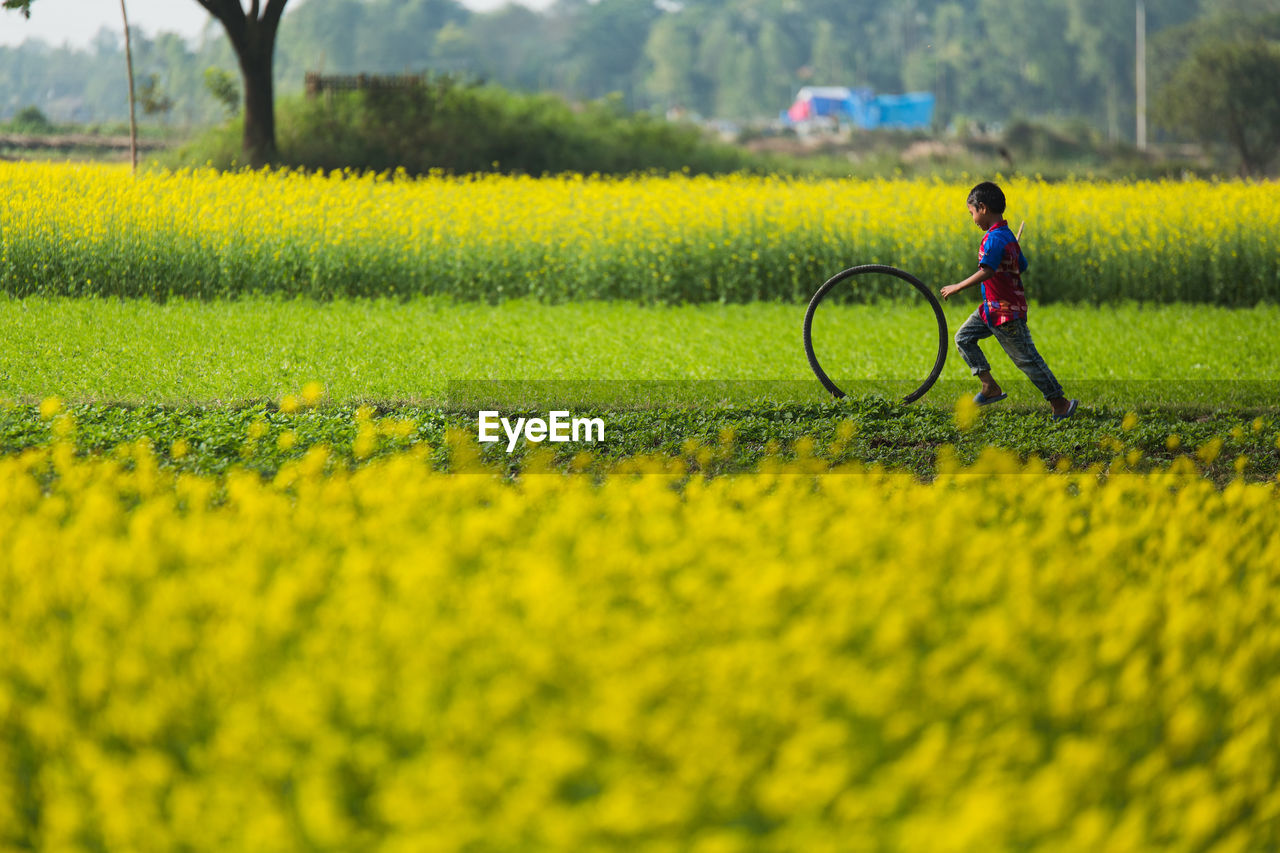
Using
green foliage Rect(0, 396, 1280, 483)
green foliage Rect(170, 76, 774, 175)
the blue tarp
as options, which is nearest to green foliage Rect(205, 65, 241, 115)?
green foliage Rect(170, 76, 774, 175)

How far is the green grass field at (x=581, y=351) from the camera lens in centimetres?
941

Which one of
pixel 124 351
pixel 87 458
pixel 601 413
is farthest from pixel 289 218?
pixel 87 458

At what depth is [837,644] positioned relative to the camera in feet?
11.1

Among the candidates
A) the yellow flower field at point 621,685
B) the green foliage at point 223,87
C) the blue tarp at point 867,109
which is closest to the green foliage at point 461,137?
the green foliage at point 223,87

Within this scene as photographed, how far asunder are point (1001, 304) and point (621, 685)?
246 inches

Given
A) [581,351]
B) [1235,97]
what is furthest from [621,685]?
[1235,97]

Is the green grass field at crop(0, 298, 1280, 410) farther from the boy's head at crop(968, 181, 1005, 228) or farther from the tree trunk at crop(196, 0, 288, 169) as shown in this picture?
the tree trunk at crop(196, 0, 288, 169)

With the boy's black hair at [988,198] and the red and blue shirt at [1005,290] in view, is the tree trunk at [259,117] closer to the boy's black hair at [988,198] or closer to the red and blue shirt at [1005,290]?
the boy's black hair at [988,198]

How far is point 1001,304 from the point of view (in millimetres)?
8562

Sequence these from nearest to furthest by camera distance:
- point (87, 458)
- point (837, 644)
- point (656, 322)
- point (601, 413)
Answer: point (837, 644), point (87, 458), point (601, 413), point (656, 322)

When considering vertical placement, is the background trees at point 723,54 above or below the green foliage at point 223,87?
above

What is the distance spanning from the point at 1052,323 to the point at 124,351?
853 centimetres

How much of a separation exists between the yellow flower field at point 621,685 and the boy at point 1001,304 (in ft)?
13.4

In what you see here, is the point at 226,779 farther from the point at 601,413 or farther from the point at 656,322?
the point at 656,322
